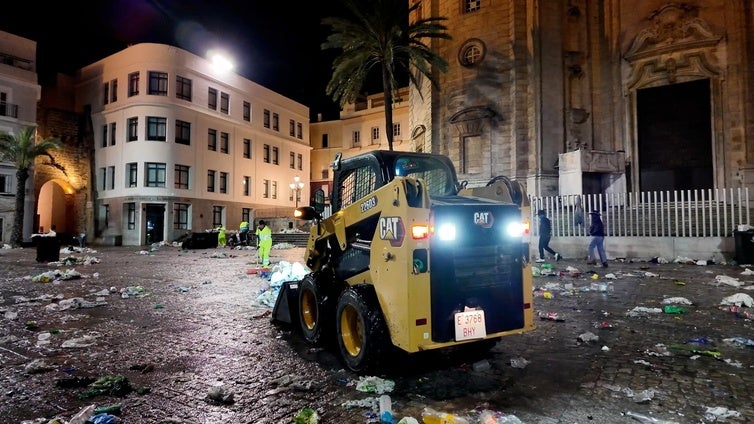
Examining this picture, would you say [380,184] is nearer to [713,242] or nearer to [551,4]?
[713,242]

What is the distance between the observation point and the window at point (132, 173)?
107 ft

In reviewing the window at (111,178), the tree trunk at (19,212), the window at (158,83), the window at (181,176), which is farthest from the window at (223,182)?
the tree trunk at (19,212)

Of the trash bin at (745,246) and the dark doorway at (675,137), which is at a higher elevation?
the dark doorway at (675,137)

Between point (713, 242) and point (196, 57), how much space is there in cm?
3572

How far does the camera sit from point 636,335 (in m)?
5.73

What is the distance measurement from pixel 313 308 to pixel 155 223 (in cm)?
3187

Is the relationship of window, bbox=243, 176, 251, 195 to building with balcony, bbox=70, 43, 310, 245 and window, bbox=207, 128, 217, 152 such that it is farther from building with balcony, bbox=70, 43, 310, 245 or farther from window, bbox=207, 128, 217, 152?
window, bbox=207, 128, 217, 152

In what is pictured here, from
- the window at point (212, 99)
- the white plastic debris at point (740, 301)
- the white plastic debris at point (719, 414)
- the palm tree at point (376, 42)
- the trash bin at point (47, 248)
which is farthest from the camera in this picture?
the window at point (212, 99)

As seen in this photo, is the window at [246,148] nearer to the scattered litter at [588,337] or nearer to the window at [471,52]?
the window at [471,52]

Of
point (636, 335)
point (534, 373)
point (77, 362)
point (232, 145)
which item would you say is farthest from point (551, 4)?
point (232, 145)

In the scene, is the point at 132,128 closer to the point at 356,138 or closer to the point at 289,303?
the point at 356,138

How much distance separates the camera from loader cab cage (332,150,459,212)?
192 inches

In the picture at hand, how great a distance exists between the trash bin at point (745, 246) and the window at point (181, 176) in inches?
1313

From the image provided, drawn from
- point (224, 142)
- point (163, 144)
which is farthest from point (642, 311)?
point (224, 142)
